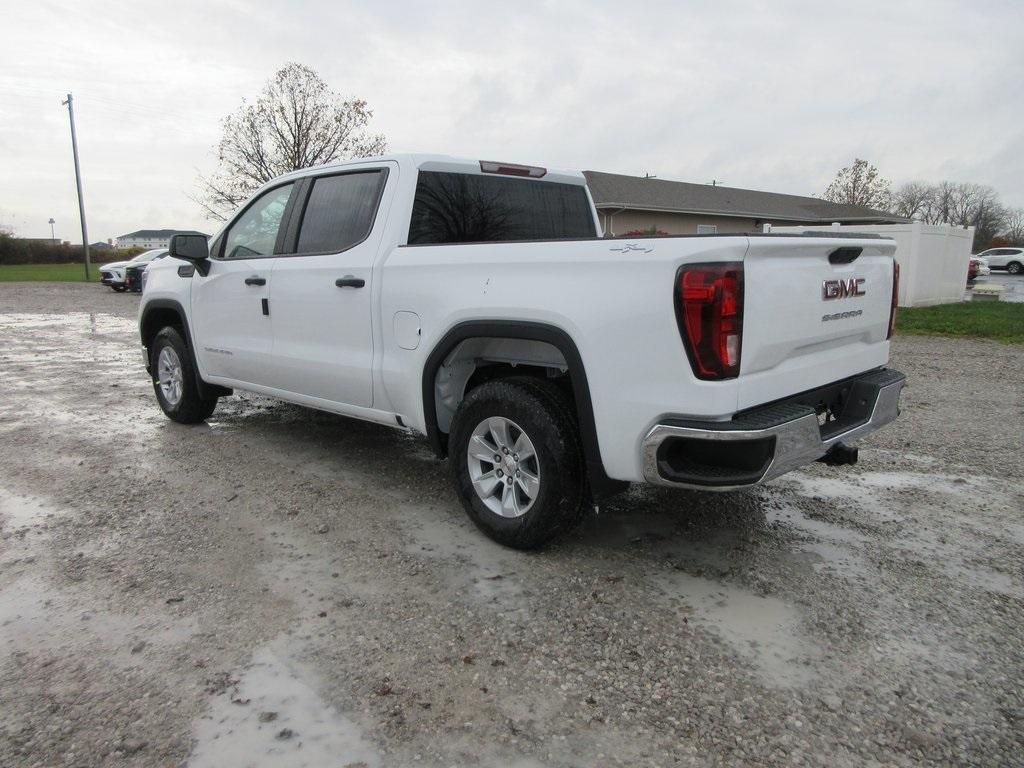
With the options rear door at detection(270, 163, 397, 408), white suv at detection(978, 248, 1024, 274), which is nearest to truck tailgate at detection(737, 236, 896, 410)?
rear door at detection(270, 163, 397, 408)

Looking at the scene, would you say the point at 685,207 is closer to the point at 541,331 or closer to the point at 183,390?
the point at 183,390

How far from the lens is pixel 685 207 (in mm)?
30859

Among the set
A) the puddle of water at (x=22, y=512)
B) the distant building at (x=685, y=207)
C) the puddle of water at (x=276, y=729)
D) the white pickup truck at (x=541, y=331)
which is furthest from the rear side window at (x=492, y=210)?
the distant building at (x=685, y=207)

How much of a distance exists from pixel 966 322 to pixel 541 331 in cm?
1355

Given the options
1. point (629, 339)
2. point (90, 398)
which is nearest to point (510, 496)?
point (629, 339)

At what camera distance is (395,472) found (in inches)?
196

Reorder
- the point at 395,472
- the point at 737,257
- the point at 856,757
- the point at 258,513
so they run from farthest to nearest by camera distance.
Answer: the point at 395,472
the point at 258,513
the point at 737,257
the point at 856,757

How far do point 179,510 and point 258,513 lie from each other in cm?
48

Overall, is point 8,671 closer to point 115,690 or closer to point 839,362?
point 115,690

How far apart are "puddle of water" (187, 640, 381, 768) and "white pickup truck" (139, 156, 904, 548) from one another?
4.35ft

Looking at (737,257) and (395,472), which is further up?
(737,257)

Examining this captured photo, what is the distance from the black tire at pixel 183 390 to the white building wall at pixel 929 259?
552 inches

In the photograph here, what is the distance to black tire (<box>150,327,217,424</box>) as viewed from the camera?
235 inches

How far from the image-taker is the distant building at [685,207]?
1139 inches
